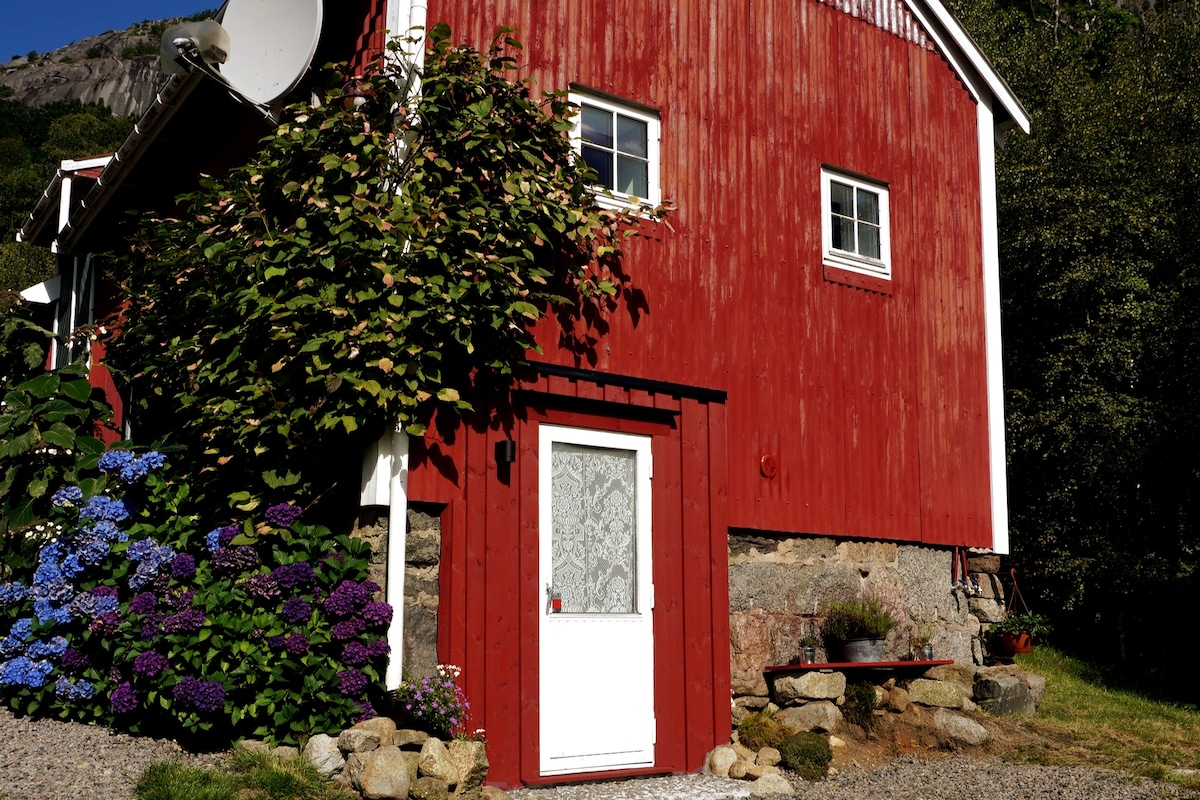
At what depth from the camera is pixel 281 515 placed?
6602 millimetres

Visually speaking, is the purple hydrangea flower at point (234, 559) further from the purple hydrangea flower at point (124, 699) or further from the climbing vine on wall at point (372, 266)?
the purple hydrangea flower at point (124, 699)

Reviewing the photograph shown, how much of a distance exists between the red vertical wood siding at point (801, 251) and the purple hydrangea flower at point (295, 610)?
2.48 metres

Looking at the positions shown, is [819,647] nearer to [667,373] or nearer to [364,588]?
[667,373]

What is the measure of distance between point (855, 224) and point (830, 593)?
316 centimetres

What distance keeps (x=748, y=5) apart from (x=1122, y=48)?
15.5 metres

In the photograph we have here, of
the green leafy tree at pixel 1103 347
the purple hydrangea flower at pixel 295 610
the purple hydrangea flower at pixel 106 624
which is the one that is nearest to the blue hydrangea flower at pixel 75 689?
the purple hydrangea flower at pixel 106 624

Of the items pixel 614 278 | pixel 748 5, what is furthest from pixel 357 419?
pixel 748 5

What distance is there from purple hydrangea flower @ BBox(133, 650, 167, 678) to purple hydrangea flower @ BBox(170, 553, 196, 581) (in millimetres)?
488

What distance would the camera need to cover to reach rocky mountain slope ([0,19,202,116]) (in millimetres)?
87125

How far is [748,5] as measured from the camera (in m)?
9.49

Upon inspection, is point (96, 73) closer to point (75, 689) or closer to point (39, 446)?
point (39, 446)

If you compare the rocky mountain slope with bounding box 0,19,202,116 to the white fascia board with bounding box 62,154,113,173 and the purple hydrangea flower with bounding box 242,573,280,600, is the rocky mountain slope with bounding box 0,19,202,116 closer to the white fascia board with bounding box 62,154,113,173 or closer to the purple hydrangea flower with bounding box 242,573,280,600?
the white fascia board with bounding box 62,154,113,173

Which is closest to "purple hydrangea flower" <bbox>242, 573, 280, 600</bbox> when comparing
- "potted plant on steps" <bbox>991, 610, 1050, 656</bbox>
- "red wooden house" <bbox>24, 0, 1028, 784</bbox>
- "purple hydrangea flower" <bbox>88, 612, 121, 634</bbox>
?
"red wooden house" <bbox>24, 0, 1028, 784</bbox>

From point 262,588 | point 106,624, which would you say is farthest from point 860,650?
point 106,624
